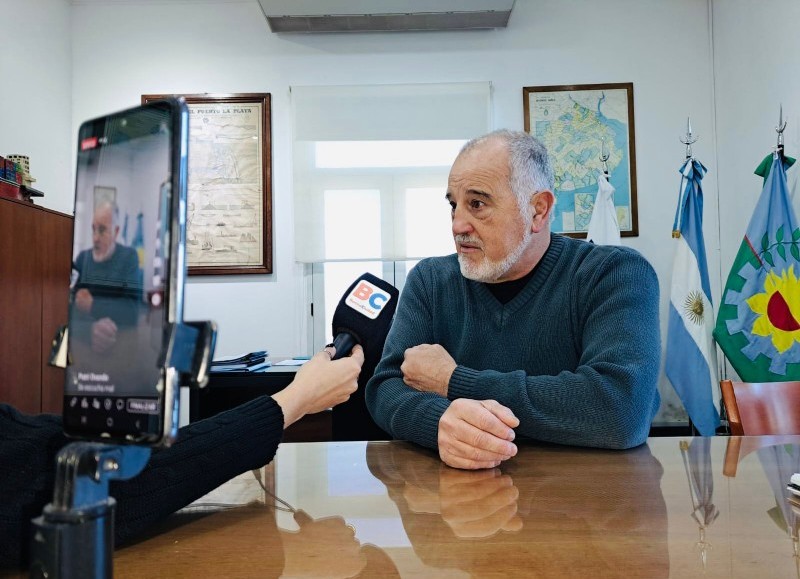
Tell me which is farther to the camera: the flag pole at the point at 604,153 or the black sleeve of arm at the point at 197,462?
the flag pole at the point at 604,153

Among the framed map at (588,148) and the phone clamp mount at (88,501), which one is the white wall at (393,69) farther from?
the phone clamp mount at (88,501)

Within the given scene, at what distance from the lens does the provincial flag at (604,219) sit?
3.57 meters

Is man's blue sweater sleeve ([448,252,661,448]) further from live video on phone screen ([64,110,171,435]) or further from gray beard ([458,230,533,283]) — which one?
live video on phone screen ([64,110,171,435])

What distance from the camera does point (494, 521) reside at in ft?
2.18

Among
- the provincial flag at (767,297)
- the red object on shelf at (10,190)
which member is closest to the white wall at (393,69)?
the provincial flag at (767,297)

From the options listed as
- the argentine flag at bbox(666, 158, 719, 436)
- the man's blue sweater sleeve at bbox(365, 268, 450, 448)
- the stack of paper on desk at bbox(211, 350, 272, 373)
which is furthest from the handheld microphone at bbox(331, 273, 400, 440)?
the argentine flag at bbox(666, 158, 719, 436)

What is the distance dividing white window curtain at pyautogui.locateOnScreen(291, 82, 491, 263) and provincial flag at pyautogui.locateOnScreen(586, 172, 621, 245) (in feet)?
2.80

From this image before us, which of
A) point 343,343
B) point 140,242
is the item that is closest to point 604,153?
point 343,343

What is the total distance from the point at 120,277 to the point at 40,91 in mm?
4035

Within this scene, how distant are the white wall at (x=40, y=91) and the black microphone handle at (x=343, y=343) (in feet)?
9.86

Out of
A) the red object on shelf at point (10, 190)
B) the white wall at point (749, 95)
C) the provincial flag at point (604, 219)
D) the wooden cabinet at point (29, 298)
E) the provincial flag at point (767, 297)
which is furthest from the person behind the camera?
the provincial flag at point (604, 219)

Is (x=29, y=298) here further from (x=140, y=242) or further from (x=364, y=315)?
(x=140, y=242)

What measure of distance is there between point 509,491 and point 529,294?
0.75 metres

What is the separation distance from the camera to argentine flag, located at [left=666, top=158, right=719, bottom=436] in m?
3.21
